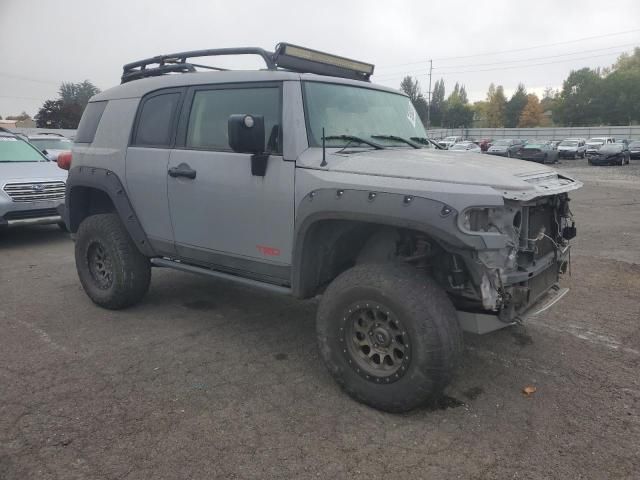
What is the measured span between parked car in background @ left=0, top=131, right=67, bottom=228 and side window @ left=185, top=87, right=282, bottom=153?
4.62 meters

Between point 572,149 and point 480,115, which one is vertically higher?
point 480,115

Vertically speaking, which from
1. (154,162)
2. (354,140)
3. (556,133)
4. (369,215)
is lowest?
(369,215)

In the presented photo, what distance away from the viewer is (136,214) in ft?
15.3

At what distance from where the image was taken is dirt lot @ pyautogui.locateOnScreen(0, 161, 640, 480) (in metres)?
2.70

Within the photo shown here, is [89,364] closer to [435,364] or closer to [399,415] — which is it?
[399,415]

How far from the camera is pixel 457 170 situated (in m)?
3.04

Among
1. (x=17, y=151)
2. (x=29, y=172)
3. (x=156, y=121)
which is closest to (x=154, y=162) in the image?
(x=156, y=121)

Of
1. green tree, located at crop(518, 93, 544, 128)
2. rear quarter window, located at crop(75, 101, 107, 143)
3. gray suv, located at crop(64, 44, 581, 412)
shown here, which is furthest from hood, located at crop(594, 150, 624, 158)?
green tree, located at crop(518, 93, 544, 128)

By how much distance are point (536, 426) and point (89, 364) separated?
3.16m

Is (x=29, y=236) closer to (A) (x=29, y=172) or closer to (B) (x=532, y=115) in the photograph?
(A) (x=29, y=172)

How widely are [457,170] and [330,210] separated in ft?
2.68

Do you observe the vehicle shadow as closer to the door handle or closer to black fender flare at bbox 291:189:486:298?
the door handle

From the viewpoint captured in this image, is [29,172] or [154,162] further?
[29,172]

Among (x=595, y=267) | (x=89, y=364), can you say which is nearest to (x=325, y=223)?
(x=89, y=364)
